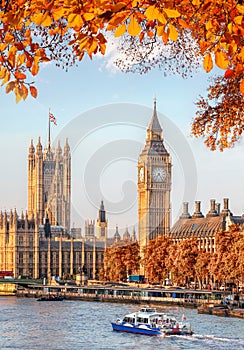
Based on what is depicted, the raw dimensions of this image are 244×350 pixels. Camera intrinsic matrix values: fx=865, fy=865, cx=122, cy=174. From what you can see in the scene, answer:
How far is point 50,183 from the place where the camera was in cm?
Result: 16138

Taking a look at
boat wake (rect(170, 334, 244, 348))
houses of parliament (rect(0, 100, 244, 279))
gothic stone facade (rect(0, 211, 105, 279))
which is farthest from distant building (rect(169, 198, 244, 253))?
boat wake (rect(170, 334, 244, 348))

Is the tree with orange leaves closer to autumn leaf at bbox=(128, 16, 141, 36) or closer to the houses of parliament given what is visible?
autumn leaf at bbox=(128, 16, 141, 36)

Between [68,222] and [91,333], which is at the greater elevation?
[68,222]

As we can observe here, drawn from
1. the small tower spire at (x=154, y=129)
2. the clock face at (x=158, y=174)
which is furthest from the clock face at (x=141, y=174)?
the small tower spire at (x=154, y=129)

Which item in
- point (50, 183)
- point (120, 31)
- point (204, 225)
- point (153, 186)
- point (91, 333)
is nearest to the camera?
point (120, 31)

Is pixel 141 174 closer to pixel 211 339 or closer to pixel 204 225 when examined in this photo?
pixel 204 225

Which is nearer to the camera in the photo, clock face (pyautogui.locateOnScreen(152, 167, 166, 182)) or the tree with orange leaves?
the tree with orange leaves

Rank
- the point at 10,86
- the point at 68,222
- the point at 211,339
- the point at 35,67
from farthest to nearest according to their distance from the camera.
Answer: the point at 68,222 → the point at 211,339 → the point at 10,86 → the point at 35,67

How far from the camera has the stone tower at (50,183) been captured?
506 feet

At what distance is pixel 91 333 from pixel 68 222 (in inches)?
4236

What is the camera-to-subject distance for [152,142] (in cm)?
14588

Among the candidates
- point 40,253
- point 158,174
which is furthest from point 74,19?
point 158,174

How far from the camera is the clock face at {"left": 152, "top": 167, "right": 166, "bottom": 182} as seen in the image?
144 meters

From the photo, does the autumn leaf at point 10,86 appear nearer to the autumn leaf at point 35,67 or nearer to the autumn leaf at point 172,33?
the autumn leaf at point 35,67
